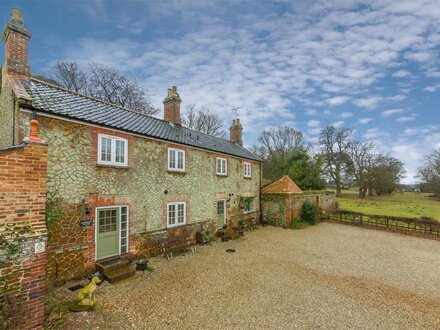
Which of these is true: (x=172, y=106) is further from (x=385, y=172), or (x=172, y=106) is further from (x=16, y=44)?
(x=385, y=172)

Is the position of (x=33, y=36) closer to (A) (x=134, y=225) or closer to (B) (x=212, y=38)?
(B) (x=212, y=38)

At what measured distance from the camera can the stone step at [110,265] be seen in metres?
7.99

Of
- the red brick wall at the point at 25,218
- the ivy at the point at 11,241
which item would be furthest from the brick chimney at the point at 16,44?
the ivy at the point at 11,241

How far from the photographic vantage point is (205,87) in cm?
1534

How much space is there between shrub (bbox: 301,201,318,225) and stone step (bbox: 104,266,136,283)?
16193 millimetres

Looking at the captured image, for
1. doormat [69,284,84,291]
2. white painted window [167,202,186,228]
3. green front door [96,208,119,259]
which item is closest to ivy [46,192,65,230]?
green front door [96,208,119,259]

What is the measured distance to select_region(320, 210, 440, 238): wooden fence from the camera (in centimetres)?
1616

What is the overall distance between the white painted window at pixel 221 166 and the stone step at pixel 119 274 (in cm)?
831

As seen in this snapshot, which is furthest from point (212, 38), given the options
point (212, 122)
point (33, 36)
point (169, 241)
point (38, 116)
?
point (212, 122)

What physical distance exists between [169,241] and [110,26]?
11623mm

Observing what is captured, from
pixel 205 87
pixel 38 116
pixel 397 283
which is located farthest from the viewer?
pixel 205 87

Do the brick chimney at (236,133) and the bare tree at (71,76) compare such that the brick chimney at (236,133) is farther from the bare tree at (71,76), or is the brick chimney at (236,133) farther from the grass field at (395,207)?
the grass field at (395,207)

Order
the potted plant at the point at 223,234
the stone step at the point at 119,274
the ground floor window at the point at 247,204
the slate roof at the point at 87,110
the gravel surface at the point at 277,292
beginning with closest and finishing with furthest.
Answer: the gravel surface at the point at 277,292
the stone step at the point at 119,274
the slate roof at the point at 87,110
the potted plant at the point at 223,234
the ground floor window at the point at 247,204

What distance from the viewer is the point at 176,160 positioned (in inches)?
471
